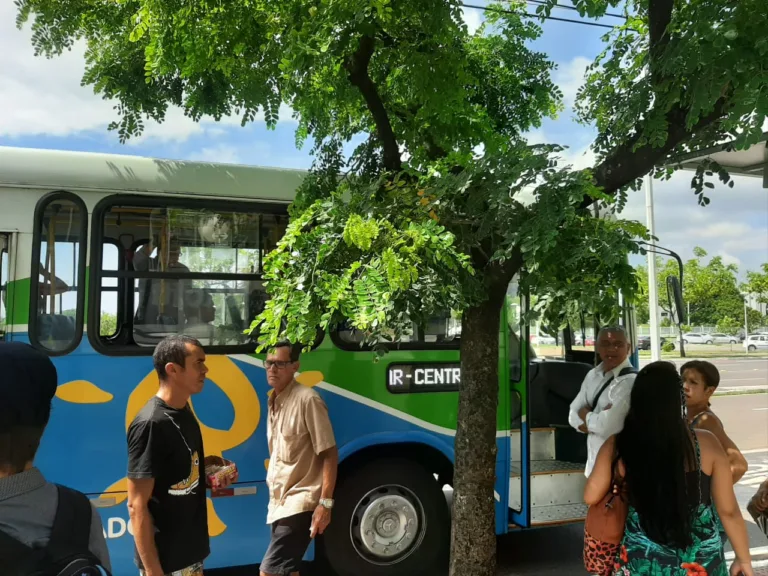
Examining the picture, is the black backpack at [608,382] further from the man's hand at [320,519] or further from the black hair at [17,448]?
the black hair at [17,448]

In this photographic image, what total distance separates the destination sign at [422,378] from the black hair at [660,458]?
218cm

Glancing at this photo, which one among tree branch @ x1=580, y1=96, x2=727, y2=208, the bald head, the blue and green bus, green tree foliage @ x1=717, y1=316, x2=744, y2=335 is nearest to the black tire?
the blue and green bus

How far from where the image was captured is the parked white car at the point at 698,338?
57431 millimetres

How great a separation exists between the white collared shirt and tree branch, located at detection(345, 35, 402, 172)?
228 cm

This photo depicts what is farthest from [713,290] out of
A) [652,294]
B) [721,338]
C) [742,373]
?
[652,294]

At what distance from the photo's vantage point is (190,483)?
2852 millimetres

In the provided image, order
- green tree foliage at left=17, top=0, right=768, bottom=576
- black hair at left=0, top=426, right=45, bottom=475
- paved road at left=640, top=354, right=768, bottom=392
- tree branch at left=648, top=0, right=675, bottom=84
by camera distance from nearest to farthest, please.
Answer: black hair at left=0, top=426, right=45, bottom=475 < green tree foliage at left=17, top=0, right=768, bottom=576 < tree branch at left=648, top=0, right=675, bottom=84 < paved road at left=640, top=354, right=768, bottom=392

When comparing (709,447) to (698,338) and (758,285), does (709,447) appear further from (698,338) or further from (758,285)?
(698,338)

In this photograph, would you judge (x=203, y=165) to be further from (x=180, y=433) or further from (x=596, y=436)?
(x=596, y=436)

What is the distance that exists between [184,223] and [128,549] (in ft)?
7.15

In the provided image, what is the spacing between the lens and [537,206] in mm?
2838

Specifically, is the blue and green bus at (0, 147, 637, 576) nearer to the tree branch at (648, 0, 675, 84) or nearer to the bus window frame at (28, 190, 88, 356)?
the bus window frame at (28, 190, 88, 356)

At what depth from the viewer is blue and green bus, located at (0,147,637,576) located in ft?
13.4

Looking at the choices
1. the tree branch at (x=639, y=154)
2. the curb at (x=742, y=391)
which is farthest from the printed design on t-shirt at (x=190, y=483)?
the curb at (x=742, y=391)
